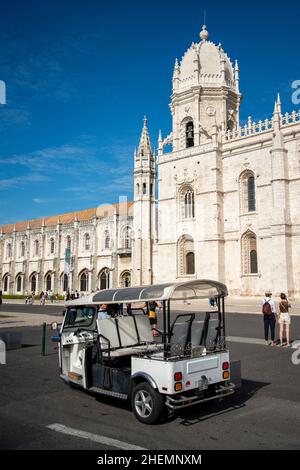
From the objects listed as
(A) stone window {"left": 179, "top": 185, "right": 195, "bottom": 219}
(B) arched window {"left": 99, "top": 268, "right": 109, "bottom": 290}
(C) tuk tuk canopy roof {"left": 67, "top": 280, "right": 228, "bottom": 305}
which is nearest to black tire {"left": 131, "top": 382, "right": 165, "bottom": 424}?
(C) tuk tuk canopy roof {"left": 67, "top": 280, "right": 228, "bottom": 305}

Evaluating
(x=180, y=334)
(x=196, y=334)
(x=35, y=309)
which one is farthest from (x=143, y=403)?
(x=35, y=309)

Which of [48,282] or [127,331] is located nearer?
[127,331]

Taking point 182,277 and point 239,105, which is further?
point 239,105

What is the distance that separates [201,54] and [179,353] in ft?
128

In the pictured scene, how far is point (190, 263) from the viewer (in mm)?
38094

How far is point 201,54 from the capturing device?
39.8 meters

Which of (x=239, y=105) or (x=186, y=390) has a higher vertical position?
(x=239, y=105)

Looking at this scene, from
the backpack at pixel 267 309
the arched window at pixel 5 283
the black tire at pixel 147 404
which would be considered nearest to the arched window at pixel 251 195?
the backpack at pixel 267 309

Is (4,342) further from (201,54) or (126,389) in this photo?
(201,54)

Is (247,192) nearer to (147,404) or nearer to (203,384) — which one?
(203,384)

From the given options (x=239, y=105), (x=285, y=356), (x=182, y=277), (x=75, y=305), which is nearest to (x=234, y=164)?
(x=239, y=105)

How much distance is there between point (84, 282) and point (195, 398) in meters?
48.9

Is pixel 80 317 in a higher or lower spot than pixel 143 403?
higher

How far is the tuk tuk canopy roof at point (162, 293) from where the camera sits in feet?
19.9
